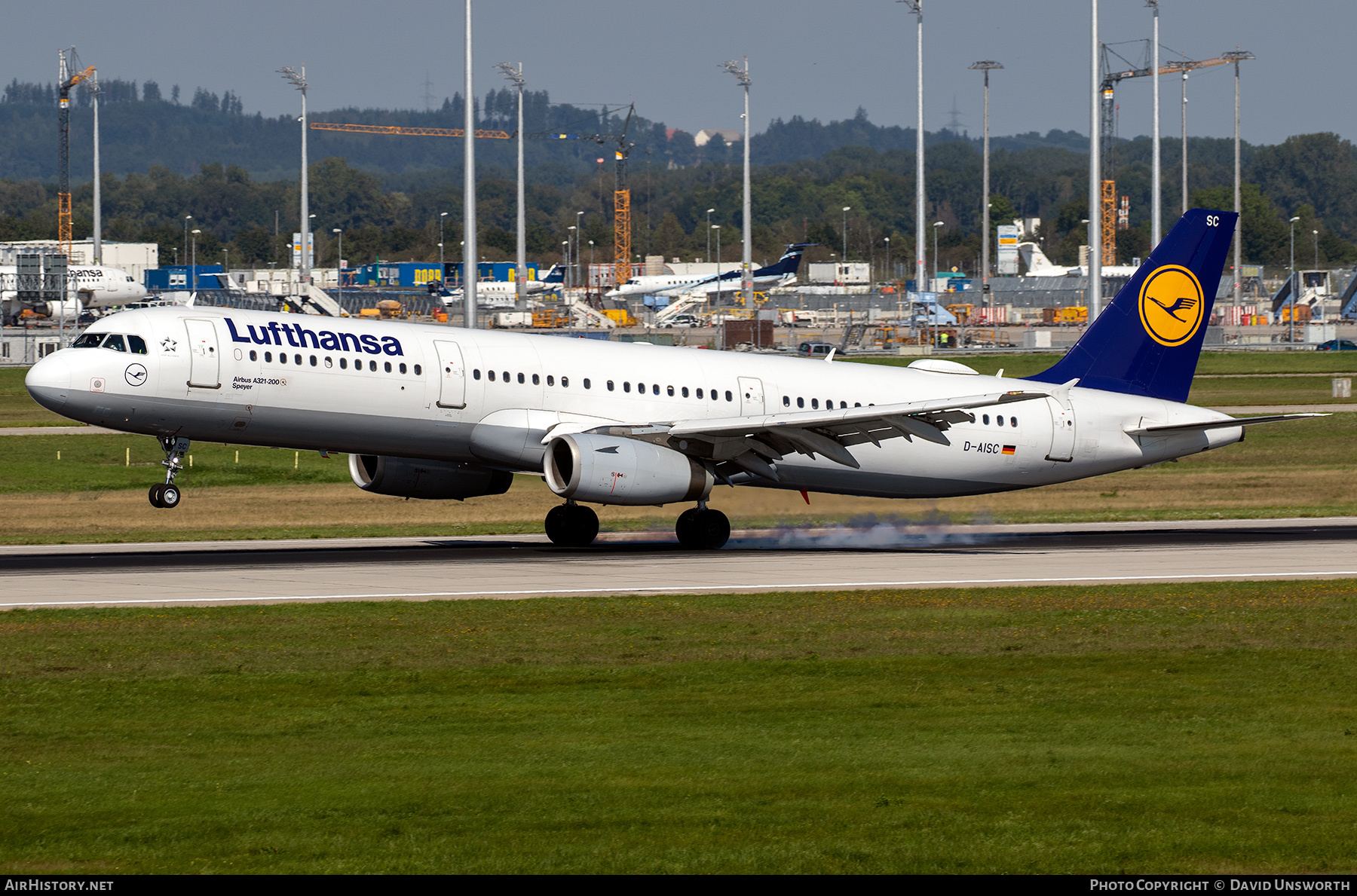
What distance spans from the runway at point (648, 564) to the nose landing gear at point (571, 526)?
364mm

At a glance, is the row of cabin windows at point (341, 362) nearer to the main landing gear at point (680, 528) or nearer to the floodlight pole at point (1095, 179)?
the main landing gear at point (680, 528)

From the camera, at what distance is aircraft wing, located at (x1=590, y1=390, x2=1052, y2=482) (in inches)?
1374

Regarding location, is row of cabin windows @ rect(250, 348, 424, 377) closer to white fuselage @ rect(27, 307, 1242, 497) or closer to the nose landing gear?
white fuselage @ rect(27, 307, 1242, 497)

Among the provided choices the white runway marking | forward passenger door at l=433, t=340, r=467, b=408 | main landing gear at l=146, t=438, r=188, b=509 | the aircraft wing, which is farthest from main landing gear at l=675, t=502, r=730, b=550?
main landing gear at l=146, t=438, r=188, b=509

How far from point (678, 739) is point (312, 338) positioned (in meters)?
19.4

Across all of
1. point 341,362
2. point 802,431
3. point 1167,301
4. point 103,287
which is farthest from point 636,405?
point 103,287

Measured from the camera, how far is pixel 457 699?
769 inches

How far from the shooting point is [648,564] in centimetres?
3484

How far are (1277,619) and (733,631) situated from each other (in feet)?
29.2

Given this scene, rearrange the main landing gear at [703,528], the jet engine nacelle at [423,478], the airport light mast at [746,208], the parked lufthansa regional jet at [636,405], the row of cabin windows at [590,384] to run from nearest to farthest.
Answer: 1. the parked lufthansa regional jet at [636,405]
2. the row of cabin windows at [590,384]
3. the jet engine nacelle at [423,478]
4. the main landing gear at [703,528]
5. the airport light mast at [746,208]

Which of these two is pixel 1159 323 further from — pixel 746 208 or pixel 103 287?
pixel 103 287

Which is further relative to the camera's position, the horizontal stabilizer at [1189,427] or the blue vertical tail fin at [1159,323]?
the blue vertical tail fin at [1159,323]

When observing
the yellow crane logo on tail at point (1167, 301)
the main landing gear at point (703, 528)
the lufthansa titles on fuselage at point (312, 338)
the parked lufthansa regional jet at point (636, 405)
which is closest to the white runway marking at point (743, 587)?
the parked lufthansa regional jet at point (636, 405)

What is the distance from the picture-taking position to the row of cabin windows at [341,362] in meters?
33.8
